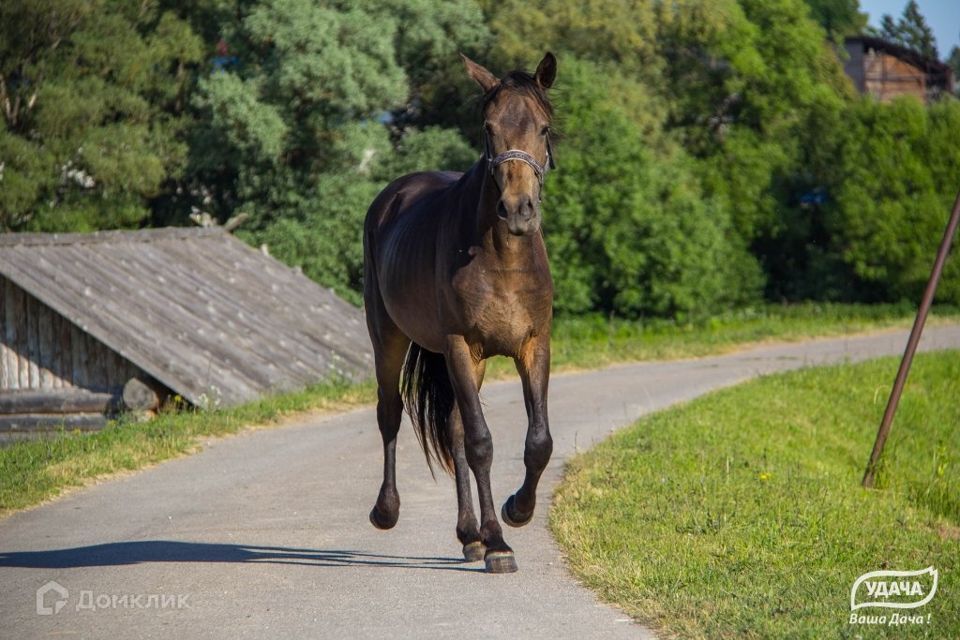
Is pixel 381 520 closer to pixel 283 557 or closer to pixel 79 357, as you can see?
pixel 283 557

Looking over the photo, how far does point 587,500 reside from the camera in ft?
31.6

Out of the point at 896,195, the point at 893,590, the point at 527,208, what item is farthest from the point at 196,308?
the point at 896,195

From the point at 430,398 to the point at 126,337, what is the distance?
28.2 ft

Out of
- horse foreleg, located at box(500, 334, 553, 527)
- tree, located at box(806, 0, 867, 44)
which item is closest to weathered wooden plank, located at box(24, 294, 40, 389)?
horse foreleg, located at box(500, 334, 553, 527)

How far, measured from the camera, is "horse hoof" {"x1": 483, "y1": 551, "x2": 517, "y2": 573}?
737 cm

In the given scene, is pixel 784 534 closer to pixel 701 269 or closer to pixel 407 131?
pixel 701 269

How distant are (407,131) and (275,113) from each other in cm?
517

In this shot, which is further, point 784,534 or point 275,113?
point 275,113

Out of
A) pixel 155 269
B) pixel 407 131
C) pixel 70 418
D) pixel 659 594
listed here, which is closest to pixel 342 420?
pixel 70 418

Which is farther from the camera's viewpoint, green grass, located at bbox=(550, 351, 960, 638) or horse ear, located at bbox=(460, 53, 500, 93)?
horse ear, located at bbox=(460, 53, 500, 93)

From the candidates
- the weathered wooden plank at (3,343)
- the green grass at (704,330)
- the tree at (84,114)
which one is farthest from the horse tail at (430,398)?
the tree at (84,114)

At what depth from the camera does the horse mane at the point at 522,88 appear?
285 inches

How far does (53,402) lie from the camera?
17234 mm

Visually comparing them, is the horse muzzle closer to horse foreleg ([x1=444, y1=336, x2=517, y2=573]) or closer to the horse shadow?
horse foreleg ([x1=444, y1=336, x2=517, y2=573])
